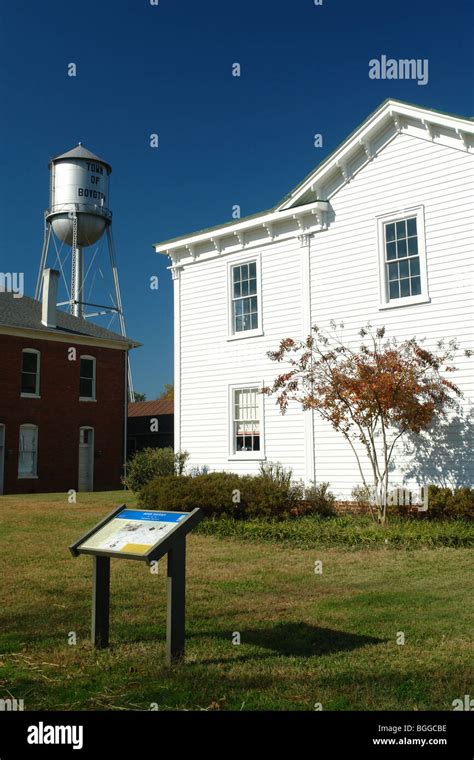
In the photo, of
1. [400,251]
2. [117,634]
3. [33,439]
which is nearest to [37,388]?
[33,439]

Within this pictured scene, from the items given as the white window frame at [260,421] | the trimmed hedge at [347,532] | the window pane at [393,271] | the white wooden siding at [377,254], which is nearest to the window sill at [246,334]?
the white window frame at [260,421]

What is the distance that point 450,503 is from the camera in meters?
14.1

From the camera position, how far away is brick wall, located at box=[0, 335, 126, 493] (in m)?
31.1

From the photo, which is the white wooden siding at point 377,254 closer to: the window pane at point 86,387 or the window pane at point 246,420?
the window pane at point 246,420

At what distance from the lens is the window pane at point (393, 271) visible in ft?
54.0

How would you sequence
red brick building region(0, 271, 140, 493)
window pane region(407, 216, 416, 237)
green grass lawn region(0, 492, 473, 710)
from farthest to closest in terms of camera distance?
1. red brick building region(0, 271, 140, 493)
2. window pane region(407, 216, 416, 237)
3. green grass lawn region(0, 492, 473, 710)

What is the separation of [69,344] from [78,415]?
3.35 metres

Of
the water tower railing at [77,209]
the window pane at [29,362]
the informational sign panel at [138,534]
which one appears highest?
the water tower railing at [77,209]

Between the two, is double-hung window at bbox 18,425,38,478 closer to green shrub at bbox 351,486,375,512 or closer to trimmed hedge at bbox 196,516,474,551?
trimmed hedge at bbox 196,516,474,551

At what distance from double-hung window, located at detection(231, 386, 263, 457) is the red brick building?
48.2 feet

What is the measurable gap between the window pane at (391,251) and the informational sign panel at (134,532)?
1136 cm

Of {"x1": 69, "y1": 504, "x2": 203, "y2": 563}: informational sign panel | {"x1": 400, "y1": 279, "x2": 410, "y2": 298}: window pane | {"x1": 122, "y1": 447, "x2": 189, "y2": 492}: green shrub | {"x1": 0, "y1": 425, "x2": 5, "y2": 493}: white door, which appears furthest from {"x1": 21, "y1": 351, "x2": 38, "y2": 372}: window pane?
{"x1": 69, "y1": 504, "x2": 203, "y2": 563}: informational sign panel

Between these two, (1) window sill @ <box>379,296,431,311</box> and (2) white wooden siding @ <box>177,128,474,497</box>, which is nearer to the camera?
(2) white wooden siding @ <box>177,128,474,497</box>

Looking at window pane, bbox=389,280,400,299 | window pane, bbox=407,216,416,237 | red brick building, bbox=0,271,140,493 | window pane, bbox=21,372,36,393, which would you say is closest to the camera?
window pane, bbox=407,216,416,237
